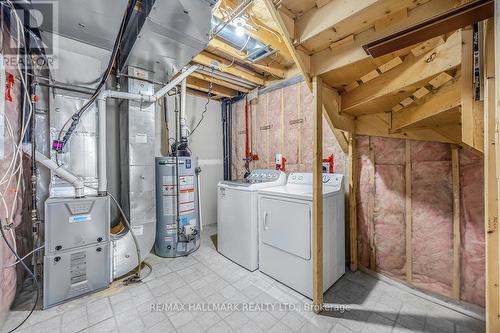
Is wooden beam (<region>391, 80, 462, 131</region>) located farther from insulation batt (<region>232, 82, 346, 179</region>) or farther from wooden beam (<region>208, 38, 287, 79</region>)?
wooden beam (<region>208, 38, 287, 79</region>)

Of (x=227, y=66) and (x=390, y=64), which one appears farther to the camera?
(x=227, y=66)

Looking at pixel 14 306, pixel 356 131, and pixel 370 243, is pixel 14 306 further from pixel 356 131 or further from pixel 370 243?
pixel 356 131

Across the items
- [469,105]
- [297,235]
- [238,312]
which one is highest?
[469,105]

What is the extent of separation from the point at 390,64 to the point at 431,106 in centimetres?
46

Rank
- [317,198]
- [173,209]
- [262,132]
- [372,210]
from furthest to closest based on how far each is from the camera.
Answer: [262,132], [173,209], [372,210], [317,198]

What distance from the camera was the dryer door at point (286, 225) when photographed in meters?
1.98

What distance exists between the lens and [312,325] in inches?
65.4

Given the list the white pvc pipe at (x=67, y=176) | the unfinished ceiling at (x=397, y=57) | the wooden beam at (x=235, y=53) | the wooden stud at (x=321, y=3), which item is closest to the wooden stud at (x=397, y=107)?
the unfinished ceiling at (x=397, y=57)

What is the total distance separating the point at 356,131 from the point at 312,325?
1995 mm

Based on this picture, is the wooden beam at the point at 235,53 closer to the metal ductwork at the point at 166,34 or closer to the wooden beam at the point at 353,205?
the metal ductwork at the point at 166,34

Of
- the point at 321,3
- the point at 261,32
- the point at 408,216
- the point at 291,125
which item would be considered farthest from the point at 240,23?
the point at 408,216

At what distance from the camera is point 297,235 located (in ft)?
6.72

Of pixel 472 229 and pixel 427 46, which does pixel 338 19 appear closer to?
pixel 427 46

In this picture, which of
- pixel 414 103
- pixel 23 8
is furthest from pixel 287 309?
pixel 23 8
